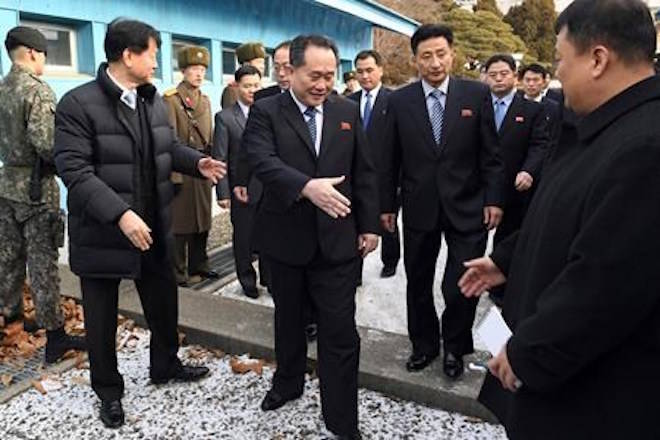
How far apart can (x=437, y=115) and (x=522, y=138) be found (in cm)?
176

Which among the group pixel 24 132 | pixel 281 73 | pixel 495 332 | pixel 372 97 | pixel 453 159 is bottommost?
pixel 495 332

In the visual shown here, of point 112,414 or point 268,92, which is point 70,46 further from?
point 112,414

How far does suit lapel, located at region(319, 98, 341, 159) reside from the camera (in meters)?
2.76

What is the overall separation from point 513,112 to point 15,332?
4109 mm

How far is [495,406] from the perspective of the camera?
6.25 ft

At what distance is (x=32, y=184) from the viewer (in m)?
3.46

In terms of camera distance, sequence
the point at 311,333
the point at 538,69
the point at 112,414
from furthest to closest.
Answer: the point at 538,69
the point at 311,333
the point at 112,414

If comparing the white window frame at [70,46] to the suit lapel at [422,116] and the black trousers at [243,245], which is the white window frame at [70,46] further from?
the suit lapel at [422,116]

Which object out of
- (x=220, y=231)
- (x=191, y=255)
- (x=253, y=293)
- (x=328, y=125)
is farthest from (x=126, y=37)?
(x=220, y=231)

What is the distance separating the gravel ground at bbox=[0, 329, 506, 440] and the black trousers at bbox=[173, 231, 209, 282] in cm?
158

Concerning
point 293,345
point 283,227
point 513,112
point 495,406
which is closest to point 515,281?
point 495,406

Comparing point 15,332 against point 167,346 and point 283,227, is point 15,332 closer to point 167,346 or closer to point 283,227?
point 167,346

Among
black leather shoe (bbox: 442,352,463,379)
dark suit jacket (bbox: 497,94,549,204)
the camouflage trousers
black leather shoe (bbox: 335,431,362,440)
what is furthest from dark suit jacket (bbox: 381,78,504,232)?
the camouflage trousers

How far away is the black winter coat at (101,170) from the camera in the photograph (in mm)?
2602
